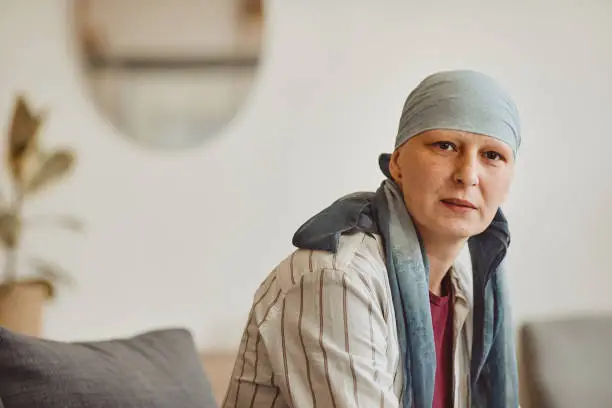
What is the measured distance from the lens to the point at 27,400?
1336 mm

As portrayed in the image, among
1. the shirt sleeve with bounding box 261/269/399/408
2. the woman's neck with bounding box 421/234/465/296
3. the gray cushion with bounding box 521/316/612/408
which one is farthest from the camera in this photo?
the gray cushion with bounding box 521/316/612/408

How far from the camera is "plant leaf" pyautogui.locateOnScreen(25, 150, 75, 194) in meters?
2.28

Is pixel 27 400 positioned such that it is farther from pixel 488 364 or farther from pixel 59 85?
pixel 59 85

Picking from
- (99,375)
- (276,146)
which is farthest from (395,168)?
(276,146)

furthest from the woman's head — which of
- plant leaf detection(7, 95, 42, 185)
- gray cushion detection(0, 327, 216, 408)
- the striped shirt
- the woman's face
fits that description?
plant leaf detection(7, 95, 42, 185)

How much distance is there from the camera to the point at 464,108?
4.49 ft

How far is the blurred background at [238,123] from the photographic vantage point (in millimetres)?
2514

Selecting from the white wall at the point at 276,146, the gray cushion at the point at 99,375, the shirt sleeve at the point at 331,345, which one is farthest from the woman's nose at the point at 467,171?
the white wall at the point at 276,146

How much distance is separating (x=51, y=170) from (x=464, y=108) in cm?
135

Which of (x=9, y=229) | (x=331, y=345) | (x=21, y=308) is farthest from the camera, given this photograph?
(x=9, y=229)

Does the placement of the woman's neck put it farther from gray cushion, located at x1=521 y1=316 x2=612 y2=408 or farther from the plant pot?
the plant pot

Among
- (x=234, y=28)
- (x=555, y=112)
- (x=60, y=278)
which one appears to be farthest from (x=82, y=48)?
(x=555, y=112)

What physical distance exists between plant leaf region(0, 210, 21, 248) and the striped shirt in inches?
44.8

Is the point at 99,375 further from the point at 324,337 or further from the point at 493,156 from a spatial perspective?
the point at 493,156
